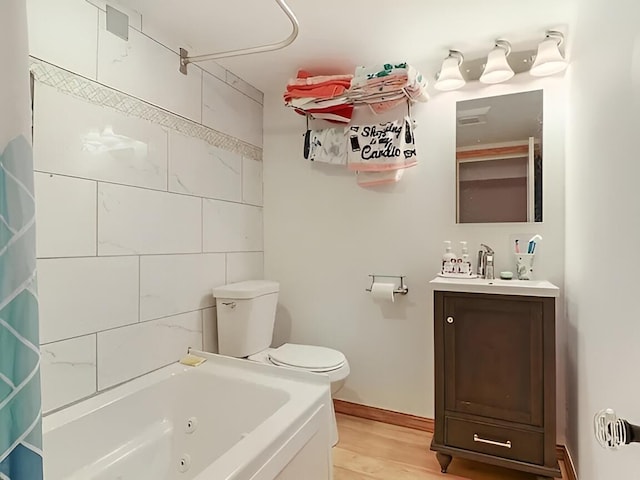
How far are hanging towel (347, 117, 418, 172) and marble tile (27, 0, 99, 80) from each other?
4.72ft

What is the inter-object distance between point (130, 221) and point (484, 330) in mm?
1793

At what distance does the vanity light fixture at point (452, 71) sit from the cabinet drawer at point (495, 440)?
1.81 metres

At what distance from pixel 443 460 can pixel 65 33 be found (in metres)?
2.59

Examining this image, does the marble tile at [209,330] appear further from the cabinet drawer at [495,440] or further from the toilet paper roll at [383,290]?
the cabinet drawer at [495,440]

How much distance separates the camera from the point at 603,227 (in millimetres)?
1332

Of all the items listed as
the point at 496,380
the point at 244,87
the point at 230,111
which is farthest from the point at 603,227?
the point at 244,87

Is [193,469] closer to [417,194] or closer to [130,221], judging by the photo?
[130,221]

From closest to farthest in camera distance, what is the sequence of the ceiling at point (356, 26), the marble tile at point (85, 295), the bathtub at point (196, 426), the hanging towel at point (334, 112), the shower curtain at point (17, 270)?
the shower curtain at point (17, 270)
the bathtub at point (196, 426)
the marble tile at point (85, 295)
the ceiling at point (356, 26)
the hanging towel at point (334, 112)

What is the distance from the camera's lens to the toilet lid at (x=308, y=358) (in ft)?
6.81

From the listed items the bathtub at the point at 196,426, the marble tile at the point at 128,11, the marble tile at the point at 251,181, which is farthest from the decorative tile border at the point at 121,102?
the bathtub at the point at 196,426

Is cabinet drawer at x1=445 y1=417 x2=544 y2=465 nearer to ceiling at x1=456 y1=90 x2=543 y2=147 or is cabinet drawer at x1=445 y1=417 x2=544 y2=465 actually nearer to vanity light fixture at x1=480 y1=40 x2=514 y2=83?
ceiling at x1=456 y1=90 x2=543 y2=147

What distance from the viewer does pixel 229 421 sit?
5.76ft

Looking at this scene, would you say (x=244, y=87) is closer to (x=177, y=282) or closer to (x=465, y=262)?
(x=177, y=282)

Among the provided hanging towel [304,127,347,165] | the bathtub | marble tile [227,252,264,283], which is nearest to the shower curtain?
the bathtub
